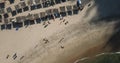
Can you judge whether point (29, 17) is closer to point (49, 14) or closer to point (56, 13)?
point (49, 14)

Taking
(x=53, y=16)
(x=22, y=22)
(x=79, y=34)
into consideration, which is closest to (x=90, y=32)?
(x=79, y=34)

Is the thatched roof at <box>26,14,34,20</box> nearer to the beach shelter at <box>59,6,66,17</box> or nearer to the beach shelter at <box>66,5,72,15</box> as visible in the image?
the beach shelter at <box>59,6,66,17</box>

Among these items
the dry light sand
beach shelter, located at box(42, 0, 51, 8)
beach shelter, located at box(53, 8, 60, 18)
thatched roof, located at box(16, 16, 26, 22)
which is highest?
beach shelter, located at box(42, 0, 51, 8)

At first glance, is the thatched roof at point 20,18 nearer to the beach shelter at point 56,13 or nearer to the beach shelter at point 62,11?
the beach shelter at point 56,13

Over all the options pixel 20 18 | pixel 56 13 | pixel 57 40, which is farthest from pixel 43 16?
pixel 57 40

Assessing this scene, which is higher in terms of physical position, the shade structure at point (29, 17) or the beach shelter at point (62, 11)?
the beach shelter at point (62, 11)

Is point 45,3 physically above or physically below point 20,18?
above

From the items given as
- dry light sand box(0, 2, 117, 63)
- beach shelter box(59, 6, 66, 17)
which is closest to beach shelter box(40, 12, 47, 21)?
dry light sand box(0, 2, 117, 63)

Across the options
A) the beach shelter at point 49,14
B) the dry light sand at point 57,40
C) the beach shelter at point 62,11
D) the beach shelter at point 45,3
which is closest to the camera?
the dry light sand at point 57,40

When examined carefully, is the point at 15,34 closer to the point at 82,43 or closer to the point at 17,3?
the point at 17,3

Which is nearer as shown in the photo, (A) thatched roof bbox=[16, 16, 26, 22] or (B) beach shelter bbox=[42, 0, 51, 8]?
(B) beach shelter bbox=[42, 0, 51, 8]

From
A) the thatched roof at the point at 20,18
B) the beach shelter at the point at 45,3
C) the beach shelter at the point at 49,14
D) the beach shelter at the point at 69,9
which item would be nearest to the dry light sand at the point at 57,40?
the beach shelter at the point at 69,9

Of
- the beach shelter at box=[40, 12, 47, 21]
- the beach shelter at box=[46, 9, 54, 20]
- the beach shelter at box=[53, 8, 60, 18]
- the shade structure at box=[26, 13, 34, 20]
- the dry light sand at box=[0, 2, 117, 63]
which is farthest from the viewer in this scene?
the shade structure at box=[26, 13, 34, 20]
